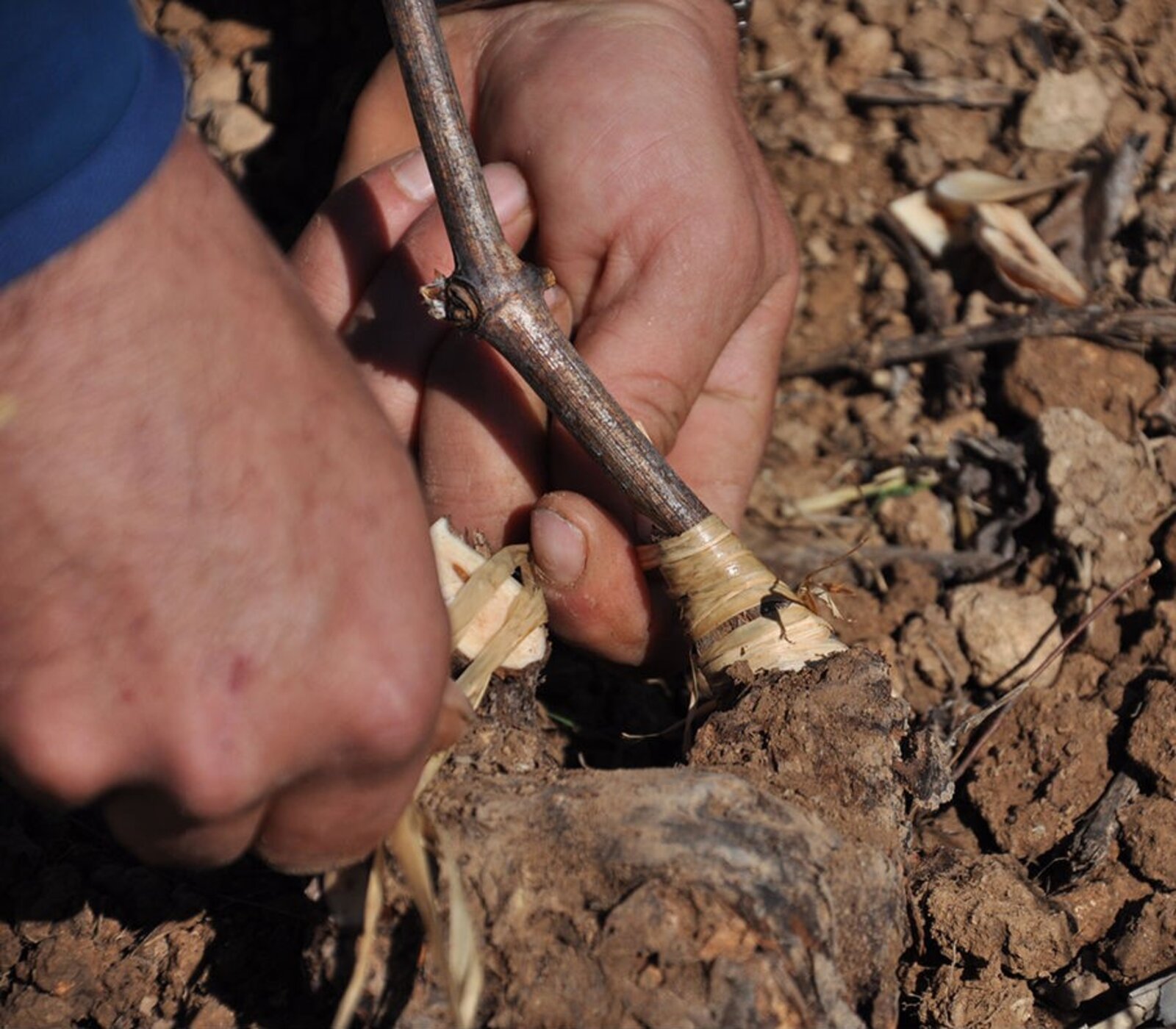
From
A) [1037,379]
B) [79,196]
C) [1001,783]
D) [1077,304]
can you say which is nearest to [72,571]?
[79,196]

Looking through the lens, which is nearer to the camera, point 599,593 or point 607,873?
point 607,873

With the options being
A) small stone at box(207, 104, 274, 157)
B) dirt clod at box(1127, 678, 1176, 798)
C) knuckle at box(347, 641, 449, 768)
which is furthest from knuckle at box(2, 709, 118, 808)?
small stone at box(207, 104, 274, 157)

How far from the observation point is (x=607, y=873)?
Answer: 150 centimetres

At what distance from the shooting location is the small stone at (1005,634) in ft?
7.57

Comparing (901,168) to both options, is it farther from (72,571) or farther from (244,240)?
(72,571)

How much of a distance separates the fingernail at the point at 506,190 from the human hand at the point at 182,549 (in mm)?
1042

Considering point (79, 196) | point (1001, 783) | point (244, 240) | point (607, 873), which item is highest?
point (79, 196)

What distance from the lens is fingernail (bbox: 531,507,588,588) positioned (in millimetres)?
1911

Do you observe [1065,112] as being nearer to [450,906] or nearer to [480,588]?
[480,588]

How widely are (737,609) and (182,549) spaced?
36.3 inches

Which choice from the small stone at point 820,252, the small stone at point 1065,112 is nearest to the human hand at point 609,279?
the small stone at point 820,252

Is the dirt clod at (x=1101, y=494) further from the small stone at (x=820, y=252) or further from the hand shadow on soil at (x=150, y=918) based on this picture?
the hand shadow on soil at (x=150, y=918)

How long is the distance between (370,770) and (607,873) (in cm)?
34

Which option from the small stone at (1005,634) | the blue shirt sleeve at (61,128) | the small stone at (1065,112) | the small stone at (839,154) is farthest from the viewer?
the small stone at (839,154)
